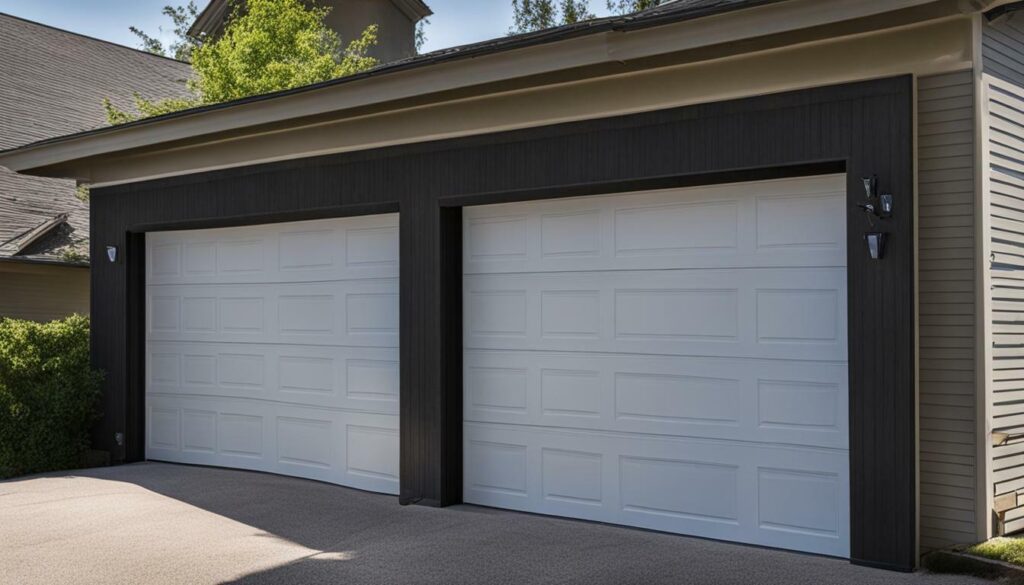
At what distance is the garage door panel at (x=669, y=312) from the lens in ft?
20.0

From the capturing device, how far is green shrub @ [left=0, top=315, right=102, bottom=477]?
941 centimetres

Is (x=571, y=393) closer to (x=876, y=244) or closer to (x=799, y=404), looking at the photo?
(x=799, y=404)

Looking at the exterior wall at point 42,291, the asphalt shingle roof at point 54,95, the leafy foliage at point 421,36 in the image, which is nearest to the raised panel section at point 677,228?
the asphalt shingle roof at point 54,95

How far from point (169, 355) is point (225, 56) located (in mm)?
7044

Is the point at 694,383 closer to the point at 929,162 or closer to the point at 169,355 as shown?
the point at 929,162

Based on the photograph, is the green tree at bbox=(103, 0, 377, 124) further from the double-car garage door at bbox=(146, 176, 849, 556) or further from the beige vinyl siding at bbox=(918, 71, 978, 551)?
the beige vinyl siding at bbox=(918, 71, 978, 551)

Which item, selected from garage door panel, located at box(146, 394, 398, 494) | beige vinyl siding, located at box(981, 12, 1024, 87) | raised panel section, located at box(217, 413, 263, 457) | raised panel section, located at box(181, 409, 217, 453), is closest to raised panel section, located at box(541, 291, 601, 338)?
garage door panel, located at box(146, 394, 398, 494)

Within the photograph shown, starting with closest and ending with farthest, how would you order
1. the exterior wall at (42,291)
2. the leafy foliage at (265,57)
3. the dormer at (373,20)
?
1. the exterior wall at (42,291)
2. the leafy foliage at (265,57)
3. the dormer at (373,20)

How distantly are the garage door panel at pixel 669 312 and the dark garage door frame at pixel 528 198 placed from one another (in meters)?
0.26

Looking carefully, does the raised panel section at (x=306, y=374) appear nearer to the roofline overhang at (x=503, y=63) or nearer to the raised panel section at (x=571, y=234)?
the roofline overhang at (x=503, y=63)

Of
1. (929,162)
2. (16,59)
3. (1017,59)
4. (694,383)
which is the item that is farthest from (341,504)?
(16,59)

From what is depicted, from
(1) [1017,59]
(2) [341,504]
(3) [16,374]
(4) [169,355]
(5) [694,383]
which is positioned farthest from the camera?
(4) [169,355]

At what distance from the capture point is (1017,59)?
6066 millimetres

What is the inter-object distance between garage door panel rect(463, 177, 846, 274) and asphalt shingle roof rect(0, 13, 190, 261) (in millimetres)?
8301
